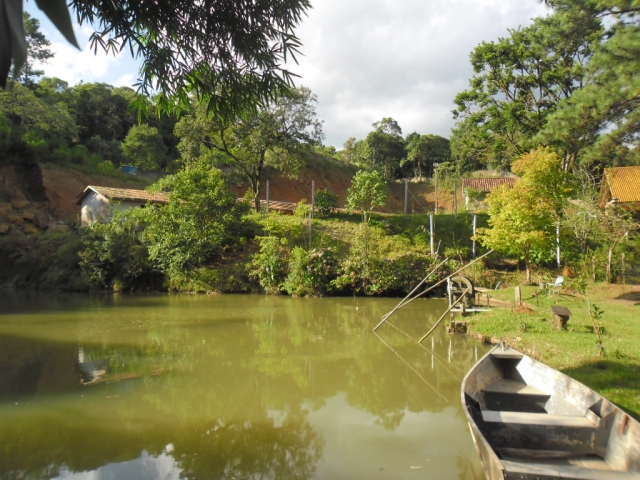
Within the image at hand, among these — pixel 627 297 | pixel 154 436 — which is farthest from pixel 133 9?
pixel 627 297

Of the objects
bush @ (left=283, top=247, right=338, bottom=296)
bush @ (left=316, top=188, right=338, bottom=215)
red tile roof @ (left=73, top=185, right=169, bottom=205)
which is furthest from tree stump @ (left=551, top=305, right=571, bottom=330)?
red tile roof @ (left=73, top=185, right=169, bottom=205)

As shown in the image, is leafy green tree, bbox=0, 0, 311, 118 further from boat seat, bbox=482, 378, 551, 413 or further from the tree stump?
the tree stump

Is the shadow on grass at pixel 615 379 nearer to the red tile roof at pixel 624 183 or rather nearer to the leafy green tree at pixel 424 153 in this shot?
the red tile roof at pixel 624 183

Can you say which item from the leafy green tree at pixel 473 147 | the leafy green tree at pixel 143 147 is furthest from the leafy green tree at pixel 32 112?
the leafy green tree at pixel 473 147

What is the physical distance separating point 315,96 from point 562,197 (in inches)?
528

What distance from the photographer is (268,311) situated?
49.6 feet

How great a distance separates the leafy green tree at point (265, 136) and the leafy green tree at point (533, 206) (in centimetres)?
1153

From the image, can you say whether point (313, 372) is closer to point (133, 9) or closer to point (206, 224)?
point (133, 9)

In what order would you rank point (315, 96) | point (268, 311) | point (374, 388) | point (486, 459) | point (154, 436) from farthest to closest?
point (315, 96), point (268, 311), point (374, 388), point (154, 436), point (486, 459)

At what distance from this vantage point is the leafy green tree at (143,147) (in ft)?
129

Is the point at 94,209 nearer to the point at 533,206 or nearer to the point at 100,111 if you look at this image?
the point at 100,111

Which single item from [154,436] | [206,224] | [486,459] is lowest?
[154,436]

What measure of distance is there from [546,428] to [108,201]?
25567mm

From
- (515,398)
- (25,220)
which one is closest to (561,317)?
(515,398)
